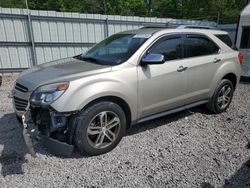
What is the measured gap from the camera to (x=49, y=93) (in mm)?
2750

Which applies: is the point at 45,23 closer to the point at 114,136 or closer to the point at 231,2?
the point at 114,136

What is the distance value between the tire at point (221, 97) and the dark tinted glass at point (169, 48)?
1.27 m

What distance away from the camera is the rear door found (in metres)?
3.92

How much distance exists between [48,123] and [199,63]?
275 cm

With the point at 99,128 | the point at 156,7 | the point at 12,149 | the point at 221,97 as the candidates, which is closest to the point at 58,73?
the point at 99,128

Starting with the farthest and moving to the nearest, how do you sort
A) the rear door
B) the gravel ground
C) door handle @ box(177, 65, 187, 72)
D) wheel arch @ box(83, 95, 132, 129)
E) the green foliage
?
the green foliage → the rear door → door handle @ box(177, 65, 187, 72) → wheel arch @ box(83, 95, 132, 129) → the gravel ground

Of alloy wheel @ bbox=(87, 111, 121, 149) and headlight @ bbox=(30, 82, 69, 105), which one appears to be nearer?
headlight @ bbox=(30, 82, 69, 105)

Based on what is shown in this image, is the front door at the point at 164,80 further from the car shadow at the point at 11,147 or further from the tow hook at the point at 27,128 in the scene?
the car shadow at the point at 11,147

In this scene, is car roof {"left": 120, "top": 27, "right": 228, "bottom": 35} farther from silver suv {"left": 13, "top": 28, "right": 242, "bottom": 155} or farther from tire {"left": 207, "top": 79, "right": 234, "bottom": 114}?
tire {"left": 207, "top": 79, "right": 234, "bottom": 114}

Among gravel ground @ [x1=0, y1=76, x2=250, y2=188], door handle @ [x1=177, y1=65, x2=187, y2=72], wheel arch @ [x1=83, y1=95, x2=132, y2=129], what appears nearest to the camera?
gravel ground @ [x1=0, y1=76, x2=250, y2=188]

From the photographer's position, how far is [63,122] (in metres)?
2.80

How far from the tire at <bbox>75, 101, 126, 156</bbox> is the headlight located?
0.37 meters

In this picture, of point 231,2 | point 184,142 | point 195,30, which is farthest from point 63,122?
point 231,2

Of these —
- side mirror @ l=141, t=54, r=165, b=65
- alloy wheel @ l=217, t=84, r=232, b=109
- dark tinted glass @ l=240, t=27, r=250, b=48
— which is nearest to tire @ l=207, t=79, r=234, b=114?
alloy wheel @ l=217, t=84, r=232, b=109
